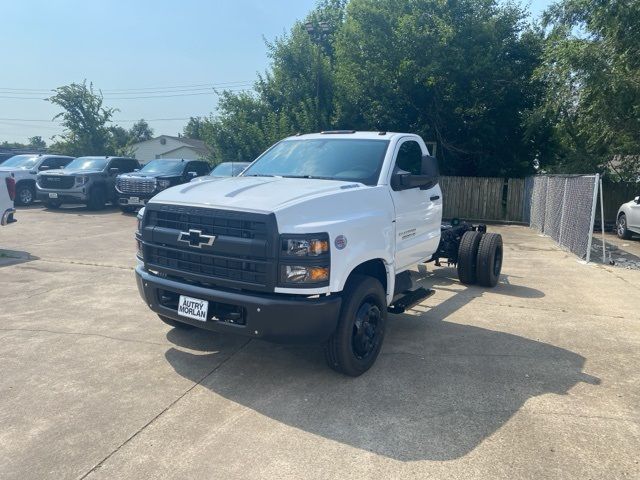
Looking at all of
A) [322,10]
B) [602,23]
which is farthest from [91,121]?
[602,23]

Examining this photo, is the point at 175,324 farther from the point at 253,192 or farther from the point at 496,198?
the point at 496,198

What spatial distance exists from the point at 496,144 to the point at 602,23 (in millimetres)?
6591

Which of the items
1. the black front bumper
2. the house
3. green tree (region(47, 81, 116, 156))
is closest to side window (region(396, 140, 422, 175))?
the black front bumper

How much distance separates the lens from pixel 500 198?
1972 cm

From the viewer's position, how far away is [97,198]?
1797 centimetres

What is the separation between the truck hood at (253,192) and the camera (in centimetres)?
408

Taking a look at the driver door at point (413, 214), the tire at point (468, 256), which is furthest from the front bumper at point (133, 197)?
the driver door at point (413, 214)

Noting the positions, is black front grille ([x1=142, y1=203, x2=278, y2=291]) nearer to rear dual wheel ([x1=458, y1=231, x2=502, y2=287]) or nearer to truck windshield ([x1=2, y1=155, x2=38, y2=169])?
rear dual wheel ([x1=458, y1=231, x2=502, y2=287])

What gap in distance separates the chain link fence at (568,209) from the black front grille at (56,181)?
14893 mm

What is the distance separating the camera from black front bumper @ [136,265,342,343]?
12.8ft

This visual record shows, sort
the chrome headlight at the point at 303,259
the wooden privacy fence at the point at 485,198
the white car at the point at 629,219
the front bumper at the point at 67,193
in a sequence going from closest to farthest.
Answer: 1. the chrome headlight at the point at 303,259
2. the white car at the point at 629,219
3. the front bumper at the point at 67,193
4. the wooden privacy fence at the point at 485,198

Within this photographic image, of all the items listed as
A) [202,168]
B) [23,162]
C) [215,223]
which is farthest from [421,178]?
[23,162]

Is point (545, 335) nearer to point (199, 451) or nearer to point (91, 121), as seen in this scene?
point (199, 451)

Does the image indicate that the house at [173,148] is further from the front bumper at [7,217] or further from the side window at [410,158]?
the side window at [410,158]
